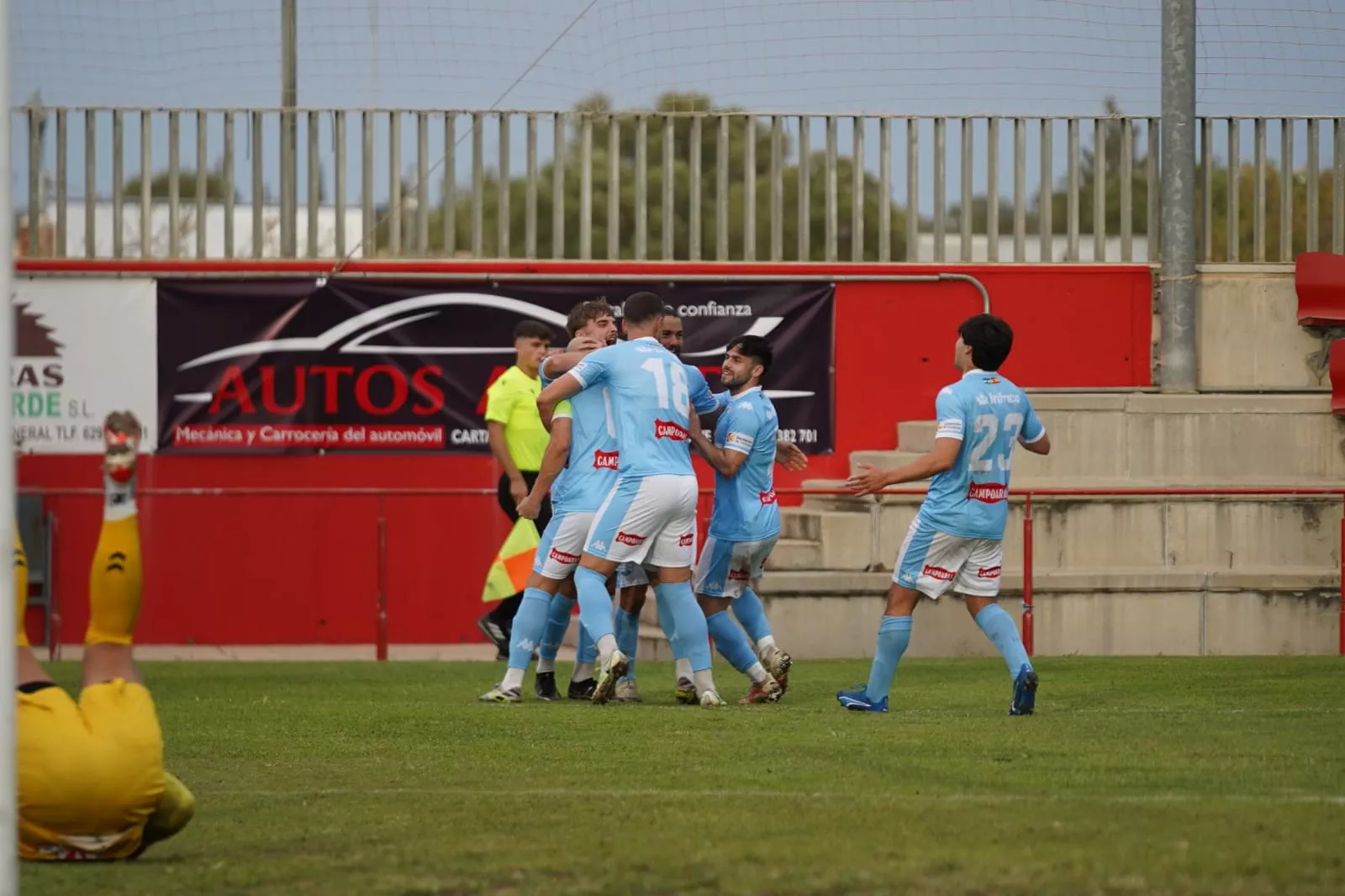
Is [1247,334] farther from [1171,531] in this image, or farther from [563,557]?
[563,557]

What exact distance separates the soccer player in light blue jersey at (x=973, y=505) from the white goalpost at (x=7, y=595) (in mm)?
5426

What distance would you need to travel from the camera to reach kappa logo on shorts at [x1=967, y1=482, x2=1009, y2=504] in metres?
9.76

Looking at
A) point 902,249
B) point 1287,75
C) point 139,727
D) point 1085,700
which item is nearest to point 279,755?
point 139,727

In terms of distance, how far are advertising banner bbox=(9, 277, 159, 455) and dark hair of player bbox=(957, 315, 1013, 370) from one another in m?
9.48

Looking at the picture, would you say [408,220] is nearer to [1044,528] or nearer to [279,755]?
[1044,528]

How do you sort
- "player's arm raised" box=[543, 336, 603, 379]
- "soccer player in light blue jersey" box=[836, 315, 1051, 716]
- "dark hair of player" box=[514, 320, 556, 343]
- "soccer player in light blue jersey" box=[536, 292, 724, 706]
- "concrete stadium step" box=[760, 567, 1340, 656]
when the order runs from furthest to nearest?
"concrete stadium step" box=[760, 567, 1340, 656]
"dark hair of player" box=[514, 320, 556, 343]
"player's arm raised" box=[543, 336, 603, 379]
"soccer player in light blue jersey" box=[536, 292, 724, 706]
"soccer player in light blue jersey" box=[836, 315, 1051, 716]

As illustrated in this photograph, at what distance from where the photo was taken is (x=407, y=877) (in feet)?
17.8

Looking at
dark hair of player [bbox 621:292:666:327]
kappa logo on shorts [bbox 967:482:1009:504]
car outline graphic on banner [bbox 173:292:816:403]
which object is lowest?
kappa logo on shorts [bbox 967:482:1009:504]

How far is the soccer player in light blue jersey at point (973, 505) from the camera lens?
973 cm

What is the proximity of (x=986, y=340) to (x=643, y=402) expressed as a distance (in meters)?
1.72

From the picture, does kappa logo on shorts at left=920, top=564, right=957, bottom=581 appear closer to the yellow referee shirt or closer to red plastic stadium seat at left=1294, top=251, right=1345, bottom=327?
the yellow referee shirt

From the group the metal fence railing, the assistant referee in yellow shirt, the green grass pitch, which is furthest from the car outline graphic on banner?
the green grass pitch

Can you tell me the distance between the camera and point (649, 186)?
58.9 ft

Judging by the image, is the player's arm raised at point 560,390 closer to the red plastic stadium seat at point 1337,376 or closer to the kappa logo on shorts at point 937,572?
the kappa logo on shorts at point 937,572
